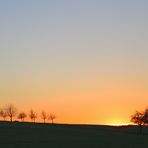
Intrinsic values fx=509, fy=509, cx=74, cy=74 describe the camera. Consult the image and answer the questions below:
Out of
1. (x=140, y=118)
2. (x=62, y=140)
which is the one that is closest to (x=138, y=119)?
(x=140, y=118)

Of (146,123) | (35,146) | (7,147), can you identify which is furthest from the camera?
(146,123)

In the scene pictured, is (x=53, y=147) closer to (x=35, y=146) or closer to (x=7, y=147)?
(x=35, y=146)

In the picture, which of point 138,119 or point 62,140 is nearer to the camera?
point 62,140

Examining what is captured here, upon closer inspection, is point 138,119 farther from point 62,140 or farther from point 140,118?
point 62,140

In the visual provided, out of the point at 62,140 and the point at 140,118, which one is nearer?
the point at 62,140

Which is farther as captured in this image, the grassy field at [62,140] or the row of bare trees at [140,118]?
the row of bare trees at [140,118]

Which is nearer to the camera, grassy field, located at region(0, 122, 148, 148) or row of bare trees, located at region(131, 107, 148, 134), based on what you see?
grassy field, located at region(0, 122, 148, 148)

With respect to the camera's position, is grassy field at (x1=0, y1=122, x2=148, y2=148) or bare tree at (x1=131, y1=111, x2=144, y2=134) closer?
grassy field at (x1=0, y1=122, x2=148, y2=148)

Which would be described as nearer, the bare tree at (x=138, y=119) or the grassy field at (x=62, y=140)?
the grassy field at (x=62, y=140)

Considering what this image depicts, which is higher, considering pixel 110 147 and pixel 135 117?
pixel 135 117

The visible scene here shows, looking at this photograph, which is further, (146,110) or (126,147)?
(146,110)

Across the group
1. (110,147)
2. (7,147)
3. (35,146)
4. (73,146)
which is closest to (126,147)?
(110,147)

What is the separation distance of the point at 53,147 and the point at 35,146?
7.09ft

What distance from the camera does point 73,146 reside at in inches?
2530
